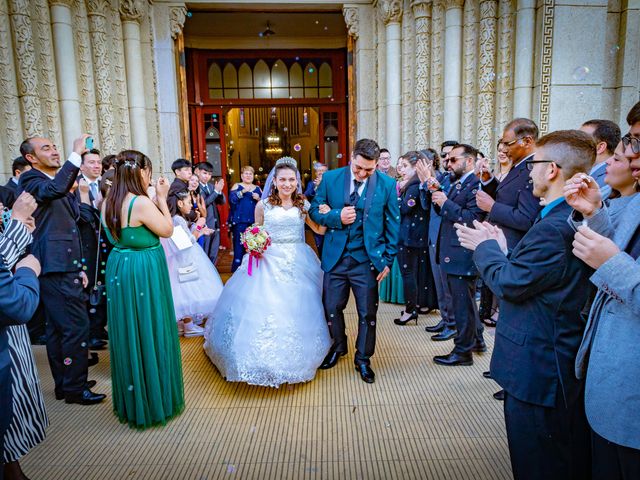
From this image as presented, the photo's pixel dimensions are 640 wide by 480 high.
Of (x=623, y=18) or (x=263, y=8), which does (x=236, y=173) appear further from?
(x=623, y=18)

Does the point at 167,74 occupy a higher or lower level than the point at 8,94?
higher

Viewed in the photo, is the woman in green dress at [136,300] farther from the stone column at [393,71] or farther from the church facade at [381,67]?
the stone column at [393,71]

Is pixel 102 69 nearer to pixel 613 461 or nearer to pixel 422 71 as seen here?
pixel 422 71

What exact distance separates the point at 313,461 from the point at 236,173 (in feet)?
48.8

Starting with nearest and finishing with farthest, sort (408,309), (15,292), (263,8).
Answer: (15,292)
(408,309)
(263,8)

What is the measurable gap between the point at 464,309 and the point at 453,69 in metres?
4.56

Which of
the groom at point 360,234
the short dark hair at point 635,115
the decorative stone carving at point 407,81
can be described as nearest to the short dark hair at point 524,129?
the groom at point 360,234

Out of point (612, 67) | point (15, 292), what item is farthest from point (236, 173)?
point (15, 292)

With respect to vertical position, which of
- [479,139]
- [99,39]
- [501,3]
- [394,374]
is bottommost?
[394,374]

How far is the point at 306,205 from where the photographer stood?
402cm

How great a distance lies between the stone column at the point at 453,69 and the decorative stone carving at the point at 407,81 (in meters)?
0.59

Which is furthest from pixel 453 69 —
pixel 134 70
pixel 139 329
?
pixel 139 329

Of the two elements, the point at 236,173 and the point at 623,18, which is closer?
the point at 623,18

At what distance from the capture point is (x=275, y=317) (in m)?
3.39
